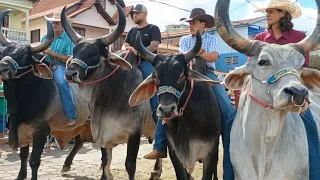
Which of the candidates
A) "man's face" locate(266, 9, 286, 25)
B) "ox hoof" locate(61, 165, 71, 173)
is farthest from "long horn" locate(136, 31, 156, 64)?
"ox hoof" locate(61, 165, 71, 173)

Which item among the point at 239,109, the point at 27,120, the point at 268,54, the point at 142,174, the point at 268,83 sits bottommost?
the point at 142,174

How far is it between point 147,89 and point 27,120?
97.2 inches

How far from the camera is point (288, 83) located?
362 centimetres

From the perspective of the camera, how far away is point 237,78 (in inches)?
172

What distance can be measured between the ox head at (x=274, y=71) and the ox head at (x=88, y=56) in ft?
8.17

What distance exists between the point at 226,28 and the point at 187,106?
55.2 inches

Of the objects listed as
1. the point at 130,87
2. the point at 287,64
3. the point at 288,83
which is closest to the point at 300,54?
the point at 287,64

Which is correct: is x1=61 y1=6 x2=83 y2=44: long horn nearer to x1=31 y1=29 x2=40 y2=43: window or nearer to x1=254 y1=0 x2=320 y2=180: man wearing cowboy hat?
x1=254 y1=0 x2=320 y2=180: man wearing cowboy hat

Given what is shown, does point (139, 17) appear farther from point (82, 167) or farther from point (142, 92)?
point (82, 167)

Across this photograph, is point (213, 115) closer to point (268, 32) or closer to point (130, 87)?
point (268, 32)

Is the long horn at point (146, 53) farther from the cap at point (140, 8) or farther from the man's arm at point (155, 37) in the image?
the cap at point (140, 8)

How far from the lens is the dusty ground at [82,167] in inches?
330

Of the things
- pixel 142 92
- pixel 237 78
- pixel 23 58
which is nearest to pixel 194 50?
pixel 142 92

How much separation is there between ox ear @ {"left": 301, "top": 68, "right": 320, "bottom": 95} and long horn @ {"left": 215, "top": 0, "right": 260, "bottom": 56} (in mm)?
645
